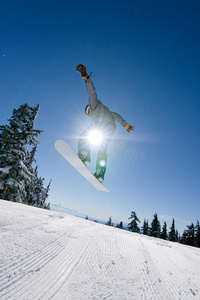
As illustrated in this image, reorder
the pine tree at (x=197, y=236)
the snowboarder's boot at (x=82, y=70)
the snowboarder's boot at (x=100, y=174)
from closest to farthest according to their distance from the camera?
the snowboarder's boot at (x=82, y=70)
the snowboarder's boot at (x=100, y=174)
the pine tree at (x=197, y=236)

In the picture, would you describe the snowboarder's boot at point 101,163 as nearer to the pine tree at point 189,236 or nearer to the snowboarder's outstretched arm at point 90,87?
the snowboarder's outstretched arm at point 90,87

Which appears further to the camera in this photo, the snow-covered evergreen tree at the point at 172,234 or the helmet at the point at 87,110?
the snow-covered evergreen tree at the point at 172,234

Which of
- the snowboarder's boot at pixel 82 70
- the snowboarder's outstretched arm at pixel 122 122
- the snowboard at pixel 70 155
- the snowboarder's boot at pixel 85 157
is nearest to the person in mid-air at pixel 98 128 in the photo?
the snowboarder's boot at pixel 85 157

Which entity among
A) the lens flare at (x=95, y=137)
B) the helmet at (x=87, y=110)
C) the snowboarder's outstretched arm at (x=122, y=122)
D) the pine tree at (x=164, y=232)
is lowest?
the pine tree at (x=164, y=232)

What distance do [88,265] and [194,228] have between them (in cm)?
3301

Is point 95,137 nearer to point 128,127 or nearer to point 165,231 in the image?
point 128,127

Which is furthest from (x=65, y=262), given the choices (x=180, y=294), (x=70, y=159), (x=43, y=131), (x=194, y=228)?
(x=194, y=228)

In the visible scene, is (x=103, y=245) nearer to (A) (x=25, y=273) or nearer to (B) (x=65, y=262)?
(B) (x=65, y=262)

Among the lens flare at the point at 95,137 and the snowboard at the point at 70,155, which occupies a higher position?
the lens flare at the point at 95,137

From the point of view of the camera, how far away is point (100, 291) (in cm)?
107

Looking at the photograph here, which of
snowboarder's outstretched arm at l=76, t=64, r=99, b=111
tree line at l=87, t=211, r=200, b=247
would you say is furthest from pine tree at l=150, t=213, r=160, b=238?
→ snowboarder's outstretched arm at l=76, t=64, r=99, b=111

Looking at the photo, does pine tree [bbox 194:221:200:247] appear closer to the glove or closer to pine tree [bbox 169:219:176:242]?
pine tree [bbox 169:219:176:242]

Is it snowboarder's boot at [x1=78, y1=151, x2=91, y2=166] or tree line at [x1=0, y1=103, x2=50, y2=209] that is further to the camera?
tree line at [x1=0, y1=103, x2=50, y2=209]

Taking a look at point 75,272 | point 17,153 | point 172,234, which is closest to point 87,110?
point 75,272
